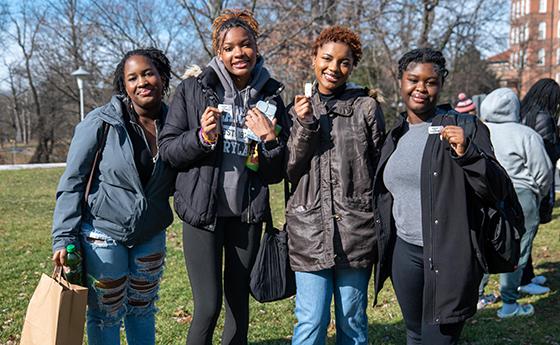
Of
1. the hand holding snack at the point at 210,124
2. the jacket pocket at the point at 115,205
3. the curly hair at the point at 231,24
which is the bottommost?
the jacket pocket at the point at 115,205

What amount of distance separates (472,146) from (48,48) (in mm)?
31591

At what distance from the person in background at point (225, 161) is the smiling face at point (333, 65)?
309mm

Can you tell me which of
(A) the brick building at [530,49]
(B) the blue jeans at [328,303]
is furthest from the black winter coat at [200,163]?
(A) the brick building at [530,49]

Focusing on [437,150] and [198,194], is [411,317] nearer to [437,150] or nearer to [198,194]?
[437,150]

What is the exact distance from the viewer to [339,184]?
8.99ft

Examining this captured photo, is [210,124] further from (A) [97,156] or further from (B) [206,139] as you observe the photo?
(A) [97,156]

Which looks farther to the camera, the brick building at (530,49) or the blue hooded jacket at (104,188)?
the brick building at (530,49)

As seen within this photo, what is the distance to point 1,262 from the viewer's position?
6645 mm

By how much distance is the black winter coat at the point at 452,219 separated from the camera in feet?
8.24

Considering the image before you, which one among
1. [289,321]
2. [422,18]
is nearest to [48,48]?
[422,18]

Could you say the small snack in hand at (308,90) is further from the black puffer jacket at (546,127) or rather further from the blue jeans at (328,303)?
the black puffer jacket at (546,127)

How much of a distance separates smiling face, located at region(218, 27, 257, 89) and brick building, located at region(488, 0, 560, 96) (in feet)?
105

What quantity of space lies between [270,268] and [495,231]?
4.11ft

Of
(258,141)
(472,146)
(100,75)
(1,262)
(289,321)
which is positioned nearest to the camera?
(472,146)
